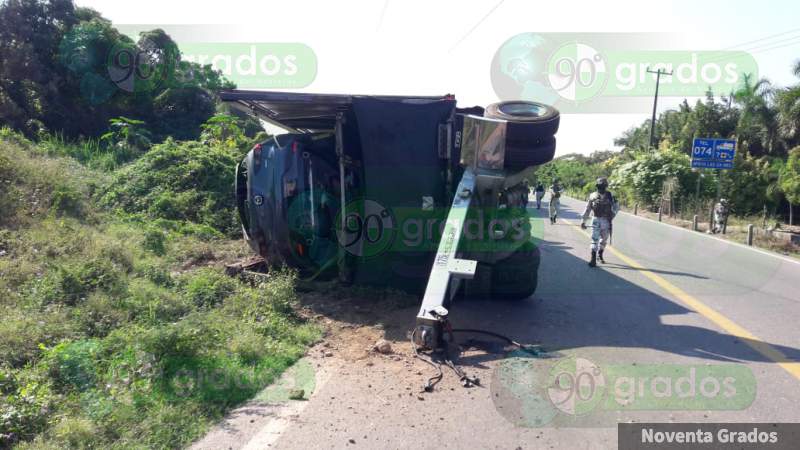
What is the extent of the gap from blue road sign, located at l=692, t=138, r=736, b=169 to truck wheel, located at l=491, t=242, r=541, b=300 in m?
18.1

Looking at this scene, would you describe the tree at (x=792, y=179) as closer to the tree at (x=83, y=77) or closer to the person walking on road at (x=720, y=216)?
the person walking on road at (x=720, y=216)

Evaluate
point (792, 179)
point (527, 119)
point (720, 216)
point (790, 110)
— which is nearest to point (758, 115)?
point (790, 110)

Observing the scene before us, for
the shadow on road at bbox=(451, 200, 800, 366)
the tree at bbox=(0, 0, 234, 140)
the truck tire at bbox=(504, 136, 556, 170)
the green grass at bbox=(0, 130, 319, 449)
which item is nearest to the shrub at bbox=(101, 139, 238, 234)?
the green grass at bbox=(0, 130, 319, 449)

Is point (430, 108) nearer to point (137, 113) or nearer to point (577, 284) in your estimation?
point (577, 284)

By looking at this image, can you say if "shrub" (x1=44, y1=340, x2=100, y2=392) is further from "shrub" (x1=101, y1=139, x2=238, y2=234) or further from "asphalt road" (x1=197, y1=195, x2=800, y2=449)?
"shrub" (x1=101, y1=139, x2=238, y2=234)

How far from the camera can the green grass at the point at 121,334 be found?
11.3 feet

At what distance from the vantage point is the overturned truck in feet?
20.6

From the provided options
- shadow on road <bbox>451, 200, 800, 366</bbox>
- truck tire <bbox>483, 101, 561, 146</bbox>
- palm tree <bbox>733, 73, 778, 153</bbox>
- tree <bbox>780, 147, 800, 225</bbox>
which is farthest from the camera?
palm tree <bbox>733, 73, 778, 153</bbox>

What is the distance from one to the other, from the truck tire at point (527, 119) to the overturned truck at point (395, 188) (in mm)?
14

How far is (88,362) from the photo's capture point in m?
4.13

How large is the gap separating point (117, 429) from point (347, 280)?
12.1 feet

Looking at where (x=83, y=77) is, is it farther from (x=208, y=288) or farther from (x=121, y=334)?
(x=121, y=334)

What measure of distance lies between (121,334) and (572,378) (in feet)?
12.9

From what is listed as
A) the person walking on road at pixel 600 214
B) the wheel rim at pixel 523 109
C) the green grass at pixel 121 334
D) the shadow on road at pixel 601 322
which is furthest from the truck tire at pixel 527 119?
the person walking on road at pixel 600 214
